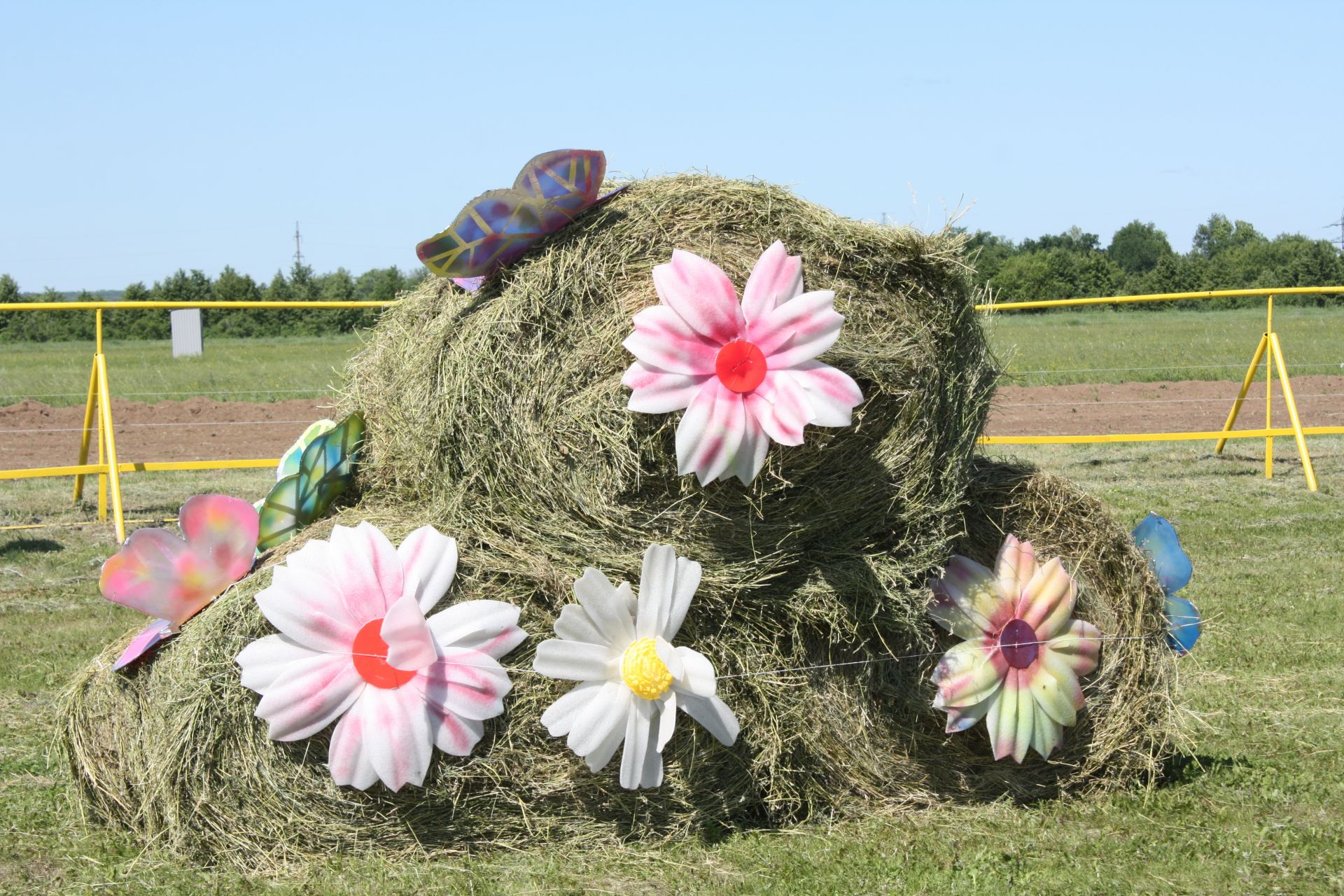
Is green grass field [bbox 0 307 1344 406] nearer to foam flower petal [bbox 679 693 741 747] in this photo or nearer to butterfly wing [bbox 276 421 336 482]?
butterfly wing [bbox 276 421 336 482]

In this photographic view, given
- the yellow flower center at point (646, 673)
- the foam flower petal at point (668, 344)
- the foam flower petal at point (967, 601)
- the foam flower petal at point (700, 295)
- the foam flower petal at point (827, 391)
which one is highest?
the foam flower petal at point (700, 295)

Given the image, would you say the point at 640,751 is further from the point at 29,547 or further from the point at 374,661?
the point at 29,547

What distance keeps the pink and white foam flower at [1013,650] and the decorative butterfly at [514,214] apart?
5.20 feet

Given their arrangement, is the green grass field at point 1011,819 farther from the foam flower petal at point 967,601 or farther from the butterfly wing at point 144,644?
the foam flower petal at point 967,601

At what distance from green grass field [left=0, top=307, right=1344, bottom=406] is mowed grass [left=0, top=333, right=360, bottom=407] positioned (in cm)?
1

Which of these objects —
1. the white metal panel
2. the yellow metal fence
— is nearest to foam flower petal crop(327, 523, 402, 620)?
the yellow metal fence

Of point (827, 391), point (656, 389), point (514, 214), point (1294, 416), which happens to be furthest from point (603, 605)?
point (1294, 416)

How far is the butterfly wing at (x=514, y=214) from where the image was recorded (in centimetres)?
357

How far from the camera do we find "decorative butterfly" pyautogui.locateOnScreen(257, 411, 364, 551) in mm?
4055

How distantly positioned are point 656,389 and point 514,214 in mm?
711

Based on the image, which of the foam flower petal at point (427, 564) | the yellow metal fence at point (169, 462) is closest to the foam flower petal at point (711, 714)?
the foam flower petal at point (427, 564)

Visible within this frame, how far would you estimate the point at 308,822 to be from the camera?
3.41 meters

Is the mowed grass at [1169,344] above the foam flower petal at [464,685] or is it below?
above

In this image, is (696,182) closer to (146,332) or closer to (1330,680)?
(1330,680)
